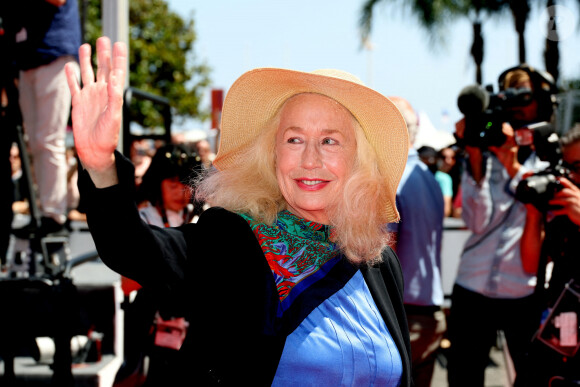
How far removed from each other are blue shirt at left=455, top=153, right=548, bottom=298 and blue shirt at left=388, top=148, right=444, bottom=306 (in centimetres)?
23

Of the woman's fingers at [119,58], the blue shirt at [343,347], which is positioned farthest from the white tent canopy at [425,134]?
the woman's fingers at [119,58]

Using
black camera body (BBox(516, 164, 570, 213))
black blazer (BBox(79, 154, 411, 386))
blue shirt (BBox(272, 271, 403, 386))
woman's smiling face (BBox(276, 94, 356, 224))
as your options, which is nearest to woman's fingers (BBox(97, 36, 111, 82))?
black blazer (BBox(79, 154, 411, 386))

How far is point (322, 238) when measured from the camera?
2.21 meters

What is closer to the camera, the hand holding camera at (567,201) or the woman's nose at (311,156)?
the woman's nose at (311,156)

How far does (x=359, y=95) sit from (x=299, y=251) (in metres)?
0.59

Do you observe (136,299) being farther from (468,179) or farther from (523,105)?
(523,105)

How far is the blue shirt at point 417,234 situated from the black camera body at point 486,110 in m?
0.35

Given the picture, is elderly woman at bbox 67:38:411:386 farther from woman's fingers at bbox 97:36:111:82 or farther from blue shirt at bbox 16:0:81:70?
blue shirt at bbox 16:0:81:70

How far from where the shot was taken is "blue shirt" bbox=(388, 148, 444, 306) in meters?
3.50

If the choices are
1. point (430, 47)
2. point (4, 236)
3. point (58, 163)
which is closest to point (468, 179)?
point (58, 163)

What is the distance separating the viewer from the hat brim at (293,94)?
2.23m

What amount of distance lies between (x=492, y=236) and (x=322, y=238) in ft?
5.93

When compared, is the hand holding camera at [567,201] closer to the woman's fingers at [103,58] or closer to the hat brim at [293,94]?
the hat brim at [293,94]

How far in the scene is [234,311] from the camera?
71.6 inches
